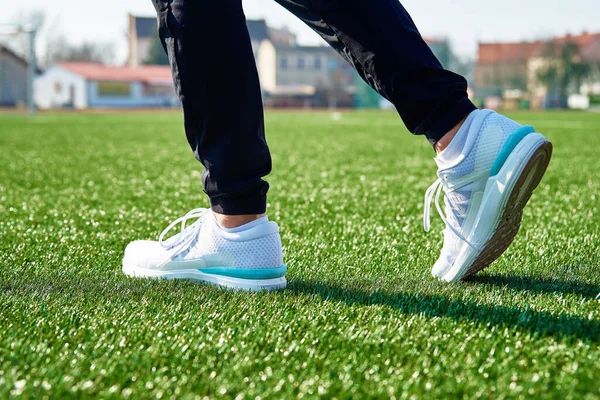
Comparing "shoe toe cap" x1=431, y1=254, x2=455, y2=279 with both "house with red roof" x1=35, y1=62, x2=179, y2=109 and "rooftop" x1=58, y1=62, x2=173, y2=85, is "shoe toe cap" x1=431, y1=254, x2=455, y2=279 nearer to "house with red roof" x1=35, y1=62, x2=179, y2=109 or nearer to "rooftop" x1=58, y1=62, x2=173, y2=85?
"house with red roof" x1=35, y1=62, x2=179, y2=109

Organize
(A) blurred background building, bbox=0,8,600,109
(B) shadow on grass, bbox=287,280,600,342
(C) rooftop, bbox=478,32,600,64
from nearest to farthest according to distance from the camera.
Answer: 1. (B) shadow on grass, bbox=287,280,600,342
2. (A) blurred background building, bbox=0,8,600,109
3. (C) rooftop, bbox=478,32,600,64

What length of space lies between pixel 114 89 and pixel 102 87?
0.81 meters

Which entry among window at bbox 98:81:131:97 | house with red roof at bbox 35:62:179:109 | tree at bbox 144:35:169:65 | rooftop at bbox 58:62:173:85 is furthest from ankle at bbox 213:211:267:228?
tree at bbox 144:35:169:65

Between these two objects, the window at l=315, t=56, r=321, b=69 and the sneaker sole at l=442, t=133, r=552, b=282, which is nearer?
the sneaker sole at l=442, t=133, r=552, b=282

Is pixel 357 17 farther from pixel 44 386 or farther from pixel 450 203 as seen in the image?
pixel 44 386

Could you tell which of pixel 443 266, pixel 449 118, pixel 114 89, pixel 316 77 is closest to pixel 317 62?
pixel 316 77

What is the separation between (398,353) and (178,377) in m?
0.32

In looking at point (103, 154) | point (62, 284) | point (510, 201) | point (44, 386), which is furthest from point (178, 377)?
point (103, 154)

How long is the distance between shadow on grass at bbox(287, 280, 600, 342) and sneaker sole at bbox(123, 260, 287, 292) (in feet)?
0.13

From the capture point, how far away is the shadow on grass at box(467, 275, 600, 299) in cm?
146

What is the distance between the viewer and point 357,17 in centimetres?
132

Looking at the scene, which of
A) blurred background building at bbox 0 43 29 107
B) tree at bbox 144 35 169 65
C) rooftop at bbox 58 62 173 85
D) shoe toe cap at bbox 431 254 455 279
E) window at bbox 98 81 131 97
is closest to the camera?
shoe toe cap at bbox 431 254 455 279

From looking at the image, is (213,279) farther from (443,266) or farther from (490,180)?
(490,180)

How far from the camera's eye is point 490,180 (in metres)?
1.40
